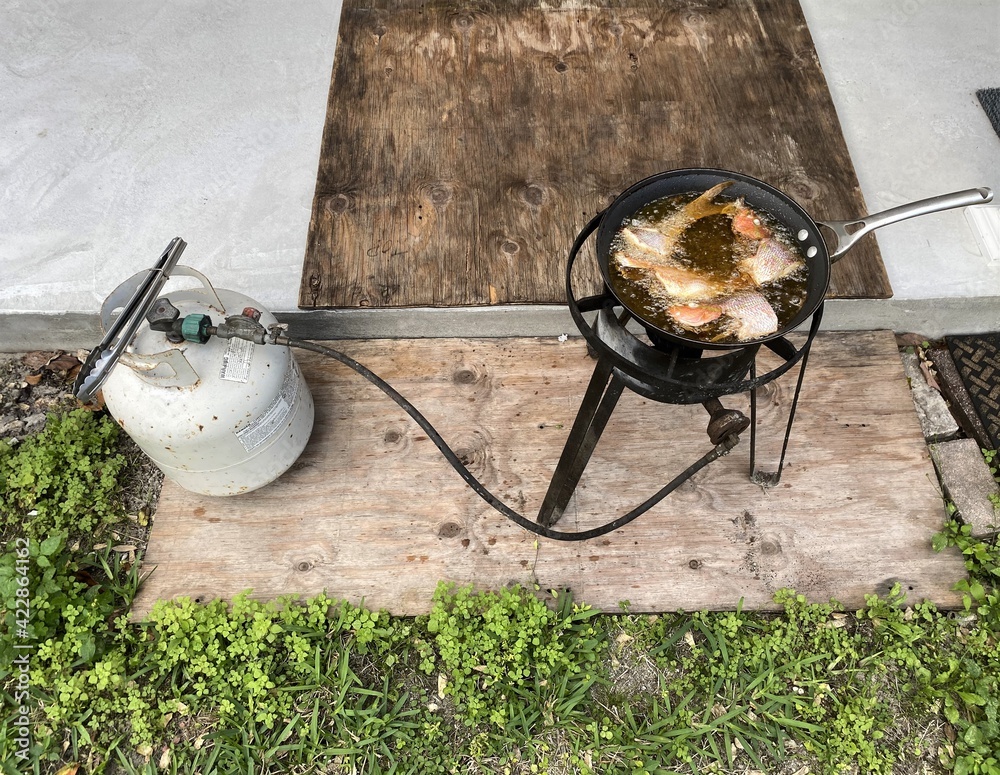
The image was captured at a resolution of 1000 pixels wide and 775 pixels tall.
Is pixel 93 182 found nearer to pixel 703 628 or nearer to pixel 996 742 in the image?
pixel 703 628

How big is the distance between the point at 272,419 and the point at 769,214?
1654mm

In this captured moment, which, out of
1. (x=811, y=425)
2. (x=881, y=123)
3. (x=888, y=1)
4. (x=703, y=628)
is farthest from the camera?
(x=888, y=1)

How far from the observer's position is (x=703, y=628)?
2361mm

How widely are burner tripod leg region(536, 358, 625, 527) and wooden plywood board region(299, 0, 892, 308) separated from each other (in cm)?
81

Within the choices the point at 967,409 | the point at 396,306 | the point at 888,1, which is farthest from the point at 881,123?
the point at 396,306

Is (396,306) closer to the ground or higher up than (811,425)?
higher up

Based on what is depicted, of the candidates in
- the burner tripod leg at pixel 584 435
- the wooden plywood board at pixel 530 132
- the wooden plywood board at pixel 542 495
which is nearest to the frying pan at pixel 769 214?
the burner tripod leg at pixel 584 435

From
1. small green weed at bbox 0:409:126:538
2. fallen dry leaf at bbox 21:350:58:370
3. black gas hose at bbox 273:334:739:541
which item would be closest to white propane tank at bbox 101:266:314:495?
black gas hose at bbox 273:334:739:541

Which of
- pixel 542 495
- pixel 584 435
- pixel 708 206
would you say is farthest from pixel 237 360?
pixel 708 206

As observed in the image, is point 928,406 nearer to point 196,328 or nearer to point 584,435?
point 584,435

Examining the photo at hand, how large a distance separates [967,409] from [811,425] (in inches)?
28.2

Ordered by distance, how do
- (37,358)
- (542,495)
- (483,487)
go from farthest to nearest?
(37,358), (542,495), (483,487)

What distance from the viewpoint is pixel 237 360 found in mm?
2098

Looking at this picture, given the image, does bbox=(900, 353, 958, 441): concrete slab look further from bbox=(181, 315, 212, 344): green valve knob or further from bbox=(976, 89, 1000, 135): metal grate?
bbox=(181, 315, 212, 344): green valve knob
